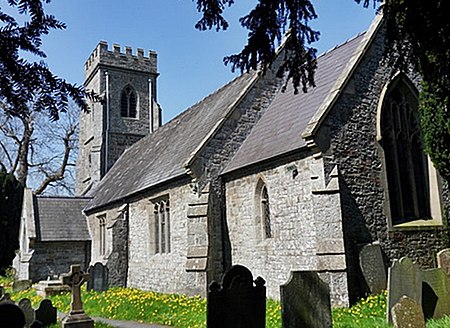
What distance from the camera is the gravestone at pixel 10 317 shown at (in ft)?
13.9

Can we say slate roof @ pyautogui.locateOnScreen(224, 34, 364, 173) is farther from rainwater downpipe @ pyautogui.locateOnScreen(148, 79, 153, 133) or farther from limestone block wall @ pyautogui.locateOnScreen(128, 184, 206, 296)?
rainwater downpipe @ pyautogui.locateOnScreen(148, 79, 153, 133)

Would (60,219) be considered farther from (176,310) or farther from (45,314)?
(176,310)

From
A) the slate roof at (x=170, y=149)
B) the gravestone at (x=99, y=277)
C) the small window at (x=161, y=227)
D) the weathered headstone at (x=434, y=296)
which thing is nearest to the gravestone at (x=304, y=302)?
the weathered headstone at (x=434, y=296)

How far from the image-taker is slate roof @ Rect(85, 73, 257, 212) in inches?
658

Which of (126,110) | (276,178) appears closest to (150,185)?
(276,178)

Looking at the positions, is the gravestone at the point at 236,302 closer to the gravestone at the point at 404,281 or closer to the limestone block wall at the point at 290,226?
the gravestone at the point at 404,281

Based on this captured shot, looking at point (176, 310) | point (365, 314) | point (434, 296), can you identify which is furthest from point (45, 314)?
point (434, 296)

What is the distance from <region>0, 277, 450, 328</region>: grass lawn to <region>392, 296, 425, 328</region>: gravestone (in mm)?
1639

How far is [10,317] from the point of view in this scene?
4281 millimetres

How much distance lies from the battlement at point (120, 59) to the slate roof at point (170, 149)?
24.5ft

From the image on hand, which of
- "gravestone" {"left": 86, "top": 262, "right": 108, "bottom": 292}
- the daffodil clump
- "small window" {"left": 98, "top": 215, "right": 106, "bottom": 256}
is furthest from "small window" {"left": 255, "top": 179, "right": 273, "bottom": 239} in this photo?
"small window" {"left": 98, "top": 215, "right": 106, "bottom": 256}

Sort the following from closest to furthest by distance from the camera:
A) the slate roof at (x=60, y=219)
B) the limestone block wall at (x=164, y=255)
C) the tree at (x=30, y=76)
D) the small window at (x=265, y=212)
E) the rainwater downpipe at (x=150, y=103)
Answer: the tree at (x=30, y=76) < the small window at (x=265, y=212) < the limestone block wall at (x=164, y=255) < the slate roof at (x=60, y=219) < the rainwater downpipe at (x=150, y=103)

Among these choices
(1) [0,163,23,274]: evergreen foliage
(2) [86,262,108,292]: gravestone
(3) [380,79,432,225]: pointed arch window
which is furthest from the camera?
(1) [0,163,23,274]: evergreen foliage

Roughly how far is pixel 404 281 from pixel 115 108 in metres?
25.4
